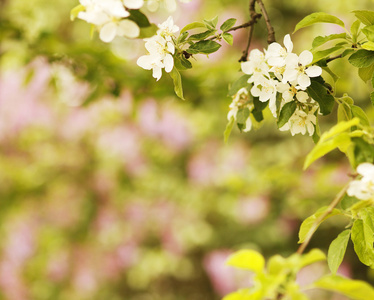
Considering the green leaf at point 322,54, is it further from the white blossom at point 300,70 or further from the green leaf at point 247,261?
the green leaf at point 247,261

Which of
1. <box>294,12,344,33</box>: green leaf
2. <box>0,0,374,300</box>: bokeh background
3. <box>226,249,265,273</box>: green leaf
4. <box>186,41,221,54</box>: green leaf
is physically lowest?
<box>226,249,265,273</box>: green leaf

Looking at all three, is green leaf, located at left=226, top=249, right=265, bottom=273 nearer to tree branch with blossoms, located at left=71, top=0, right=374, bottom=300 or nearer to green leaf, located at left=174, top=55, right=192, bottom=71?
tree branch with blossoms, located at left=71, top=0, right=374, bottom=300

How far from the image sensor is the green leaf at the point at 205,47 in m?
0.51

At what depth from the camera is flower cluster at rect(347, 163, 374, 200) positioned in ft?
1.16

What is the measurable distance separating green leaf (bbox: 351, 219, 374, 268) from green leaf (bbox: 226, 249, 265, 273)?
0.55ft

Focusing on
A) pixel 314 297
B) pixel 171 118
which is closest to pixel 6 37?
pixel 171 118

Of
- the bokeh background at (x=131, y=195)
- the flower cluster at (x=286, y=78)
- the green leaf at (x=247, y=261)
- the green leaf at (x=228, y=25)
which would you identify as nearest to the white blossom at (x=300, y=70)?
the flower cluster at (x=286, y=78)

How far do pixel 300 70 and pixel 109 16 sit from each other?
0.71ft

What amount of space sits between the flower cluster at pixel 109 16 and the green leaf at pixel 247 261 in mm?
247

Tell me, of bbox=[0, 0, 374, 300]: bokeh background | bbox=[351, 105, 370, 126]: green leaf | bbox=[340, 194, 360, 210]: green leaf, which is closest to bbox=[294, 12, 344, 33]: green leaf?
bbox=[351, 105, 370, 126]: green leaf

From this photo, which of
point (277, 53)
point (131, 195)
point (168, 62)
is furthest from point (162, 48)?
point (131, 195)

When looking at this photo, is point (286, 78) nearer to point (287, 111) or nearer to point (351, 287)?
point (287, 111)

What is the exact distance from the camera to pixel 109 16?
0.43 m

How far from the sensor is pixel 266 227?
2.64m
